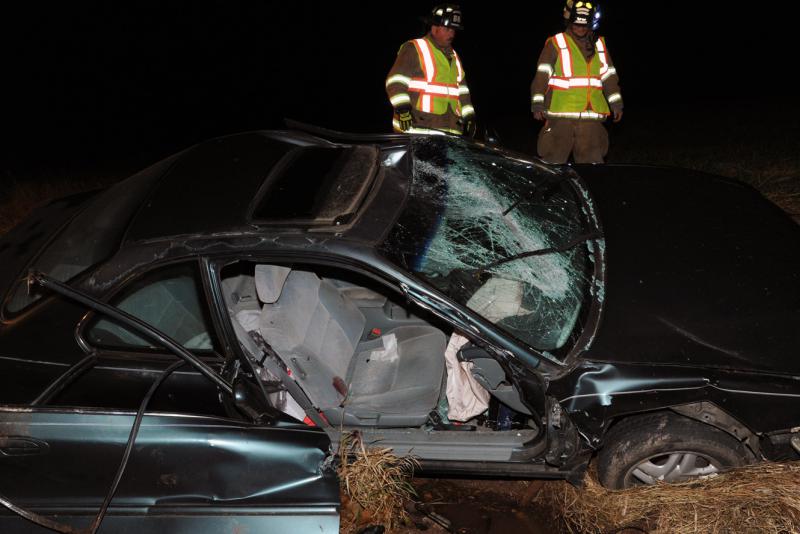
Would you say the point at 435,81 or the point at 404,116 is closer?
the point at 404,116

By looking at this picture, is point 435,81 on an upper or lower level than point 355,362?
upper

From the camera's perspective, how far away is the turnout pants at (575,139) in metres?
5.38

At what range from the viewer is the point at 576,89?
208 inches

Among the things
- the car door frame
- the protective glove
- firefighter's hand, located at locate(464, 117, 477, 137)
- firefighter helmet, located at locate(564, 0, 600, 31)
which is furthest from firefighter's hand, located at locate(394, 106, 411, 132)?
the car door frame

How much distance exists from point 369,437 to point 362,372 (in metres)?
0.45

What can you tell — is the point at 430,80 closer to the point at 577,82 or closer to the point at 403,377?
the point at 577,82

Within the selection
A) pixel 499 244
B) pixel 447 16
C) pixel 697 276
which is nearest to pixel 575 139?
pixel 447 16

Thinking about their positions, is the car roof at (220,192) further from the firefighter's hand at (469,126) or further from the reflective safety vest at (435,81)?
the firefighter's hand at (469,126)

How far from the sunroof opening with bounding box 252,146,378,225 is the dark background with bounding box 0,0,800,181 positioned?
518 centimetres

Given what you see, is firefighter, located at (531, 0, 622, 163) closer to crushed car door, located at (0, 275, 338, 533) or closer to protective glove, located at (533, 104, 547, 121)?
protective glove, located at (533, 104, 547, 121)

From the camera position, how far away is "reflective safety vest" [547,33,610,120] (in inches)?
206

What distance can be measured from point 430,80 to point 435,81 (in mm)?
42

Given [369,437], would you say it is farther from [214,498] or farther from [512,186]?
[512,186]

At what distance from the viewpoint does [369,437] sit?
296 cm
